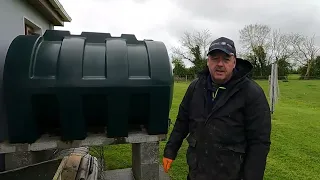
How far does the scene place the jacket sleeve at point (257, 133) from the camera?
207cm

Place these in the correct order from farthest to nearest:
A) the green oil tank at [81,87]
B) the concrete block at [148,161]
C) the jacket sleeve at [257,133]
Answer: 1. the concrete block at [148,161]
2. the jacket sleeve at [257,133]
3. the green oil tank at [81,87]

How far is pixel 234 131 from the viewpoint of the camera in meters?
2.14

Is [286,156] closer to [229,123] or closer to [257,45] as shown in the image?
[229,123]

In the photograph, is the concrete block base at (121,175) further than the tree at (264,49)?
No

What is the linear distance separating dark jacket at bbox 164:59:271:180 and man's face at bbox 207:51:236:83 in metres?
0.06

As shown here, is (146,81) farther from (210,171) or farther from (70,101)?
(210,171)

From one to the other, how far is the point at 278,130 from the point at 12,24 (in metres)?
7.00

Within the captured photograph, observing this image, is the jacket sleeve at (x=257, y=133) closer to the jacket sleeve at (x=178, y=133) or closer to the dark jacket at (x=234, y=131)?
the dark jacket at (x=234, y=131)

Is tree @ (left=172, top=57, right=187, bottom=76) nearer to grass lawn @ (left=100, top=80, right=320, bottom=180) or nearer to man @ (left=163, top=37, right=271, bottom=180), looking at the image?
grass lawn @ (left=100, top=80, right=320, bottom=180)

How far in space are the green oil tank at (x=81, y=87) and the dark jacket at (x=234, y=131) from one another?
13.3 inches

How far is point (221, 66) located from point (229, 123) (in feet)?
1.48

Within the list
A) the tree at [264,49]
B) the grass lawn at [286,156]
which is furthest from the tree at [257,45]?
the grass lawn at [286,156]

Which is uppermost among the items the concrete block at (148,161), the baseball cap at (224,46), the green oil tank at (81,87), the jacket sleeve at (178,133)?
the baseball cap at (224,46)

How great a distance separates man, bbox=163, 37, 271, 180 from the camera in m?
2.08
